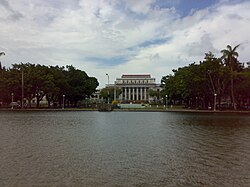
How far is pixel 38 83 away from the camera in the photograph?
74875 millimetres

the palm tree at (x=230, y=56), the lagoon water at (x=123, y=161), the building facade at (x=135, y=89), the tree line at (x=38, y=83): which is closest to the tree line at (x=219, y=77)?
the palm tree at (x=230, y=56)

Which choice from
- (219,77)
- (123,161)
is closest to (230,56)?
(219,77)

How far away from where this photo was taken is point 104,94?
14050cm

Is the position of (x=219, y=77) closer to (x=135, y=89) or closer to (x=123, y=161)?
(x=123, y=161)

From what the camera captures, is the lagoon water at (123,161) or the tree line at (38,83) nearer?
the lagoon water at (123,161)

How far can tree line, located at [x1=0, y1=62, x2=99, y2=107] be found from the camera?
73.8 m

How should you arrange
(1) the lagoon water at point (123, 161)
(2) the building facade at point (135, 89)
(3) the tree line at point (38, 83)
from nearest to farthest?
1. (1) the lagoon water at point (123, 161)
2. (3) the tree line at point (38, 83)
3. (2) the building facade at point (135, 89)

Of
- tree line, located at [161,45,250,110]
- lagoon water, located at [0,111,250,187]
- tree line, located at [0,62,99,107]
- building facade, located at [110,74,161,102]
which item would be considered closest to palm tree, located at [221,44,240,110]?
tree line, located at [161,45,250,110]

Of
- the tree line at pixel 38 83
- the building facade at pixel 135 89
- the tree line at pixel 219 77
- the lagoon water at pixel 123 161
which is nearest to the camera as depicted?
the lagoon water at pixel 123 161

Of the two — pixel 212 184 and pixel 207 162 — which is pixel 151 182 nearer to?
pixel 212 184

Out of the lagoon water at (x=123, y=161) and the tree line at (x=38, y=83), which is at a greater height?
the tree line at (x=38, y=83)

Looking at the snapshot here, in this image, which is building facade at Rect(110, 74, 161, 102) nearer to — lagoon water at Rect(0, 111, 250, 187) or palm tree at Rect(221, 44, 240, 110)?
palm tree at Rect(221, 44, 240, 110)

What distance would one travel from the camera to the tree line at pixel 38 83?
73750 mm

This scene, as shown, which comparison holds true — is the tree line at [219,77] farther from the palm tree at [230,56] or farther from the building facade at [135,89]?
the building facade at [135,89]
